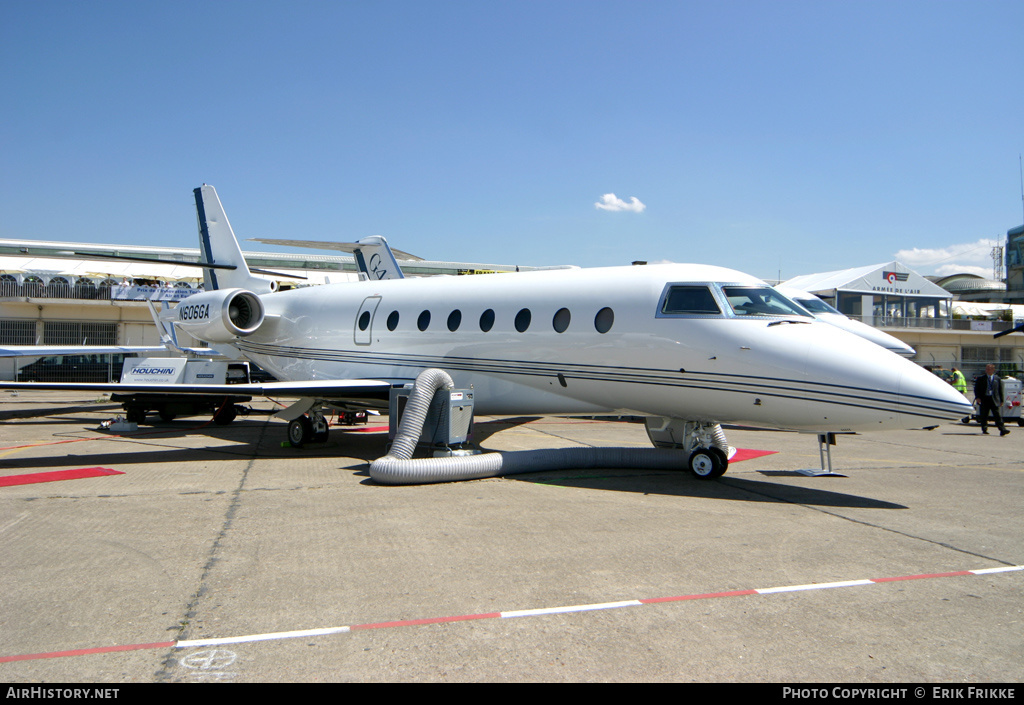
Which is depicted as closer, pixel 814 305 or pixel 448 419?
pixel 448 419

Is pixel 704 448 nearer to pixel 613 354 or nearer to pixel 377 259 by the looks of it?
pixel 613 354

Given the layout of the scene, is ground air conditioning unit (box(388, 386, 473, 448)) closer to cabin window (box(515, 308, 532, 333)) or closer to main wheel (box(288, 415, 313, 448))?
cabin window (box(515, 308, 532, 333))

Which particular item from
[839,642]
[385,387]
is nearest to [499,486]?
[385,387]

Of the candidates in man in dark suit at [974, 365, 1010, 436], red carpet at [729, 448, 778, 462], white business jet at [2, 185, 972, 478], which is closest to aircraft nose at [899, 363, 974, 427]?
white business jet at [2, 185, 972, 478]

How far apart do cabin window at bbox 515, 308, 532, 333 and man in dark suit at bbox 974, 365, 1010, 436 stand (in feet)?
42.3

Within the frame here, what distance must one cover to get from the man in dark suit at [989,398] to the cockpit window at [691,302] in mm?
12045

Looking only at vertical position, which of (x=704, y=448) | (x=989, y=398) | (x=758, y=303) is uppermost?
(x=758, y=303)

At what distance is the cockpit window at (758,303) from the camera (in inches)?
352

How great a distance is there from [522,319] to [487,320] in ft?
2.48

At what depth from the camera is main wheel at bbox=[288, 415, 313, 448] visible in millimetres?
13276

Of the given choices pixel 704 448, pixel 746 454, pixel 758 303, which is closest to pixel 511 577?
pixel 704 448

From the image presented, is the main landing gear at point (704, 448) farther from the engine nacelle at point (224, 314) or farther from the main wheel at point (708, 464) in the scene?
the engine nacelle at point (224, 314)

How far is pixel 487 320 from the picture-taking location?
11477mm
